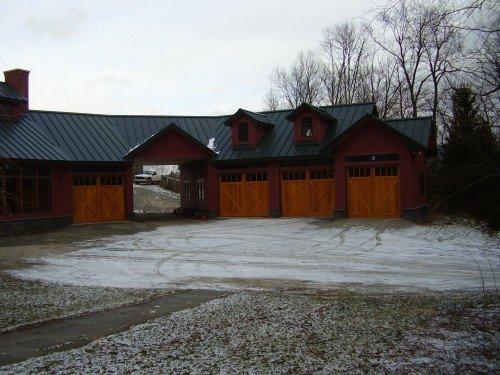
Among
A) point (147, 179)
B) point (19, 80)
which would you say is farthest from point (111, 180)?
point (147, 179)

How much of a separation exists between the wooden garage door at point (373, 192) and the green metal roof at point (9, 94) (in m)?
16.4

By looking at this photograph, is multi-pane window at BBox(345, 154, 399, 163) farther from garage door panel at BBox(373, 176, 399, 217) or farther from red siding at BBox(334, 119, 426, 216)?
garage door panel at BBox(373, 176, 399, 217)

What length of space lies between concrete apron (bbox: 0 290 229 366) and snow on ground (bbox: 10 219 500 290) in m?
1.84

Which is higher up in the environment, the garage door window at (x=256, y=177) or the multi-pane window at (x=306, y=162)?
the multi-pane window at (x=306, y=162)

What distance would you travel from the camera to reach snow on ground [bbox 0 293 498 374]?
18.5 feet

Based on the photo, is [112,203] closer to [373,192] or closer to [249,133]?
[249,133]

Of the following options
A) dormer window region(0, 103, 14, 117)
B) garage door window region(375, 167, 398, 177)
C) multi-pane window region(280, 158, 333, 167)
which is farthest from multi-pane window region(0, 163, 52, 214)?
garage door window region(375, 167, 398, 177)

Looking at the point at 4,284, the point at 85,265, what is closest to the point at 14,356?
the point at 4,284

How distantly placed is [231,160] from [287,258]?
1259 cm

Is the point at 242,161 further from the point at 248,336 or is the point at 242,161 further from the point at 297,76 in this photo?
the point at 297,76

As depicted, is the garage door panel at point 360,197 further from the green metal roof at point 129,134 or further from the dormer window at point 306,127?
the dormer window at point 306,127

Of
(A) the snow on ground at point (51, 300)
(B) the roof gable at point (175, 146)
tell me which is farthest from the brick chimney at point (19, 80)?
(A) the snow on ground at point (51, 300)

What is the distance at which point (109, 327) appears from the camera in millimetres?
7480

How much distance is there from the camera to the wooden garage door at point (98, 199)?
24719mm
